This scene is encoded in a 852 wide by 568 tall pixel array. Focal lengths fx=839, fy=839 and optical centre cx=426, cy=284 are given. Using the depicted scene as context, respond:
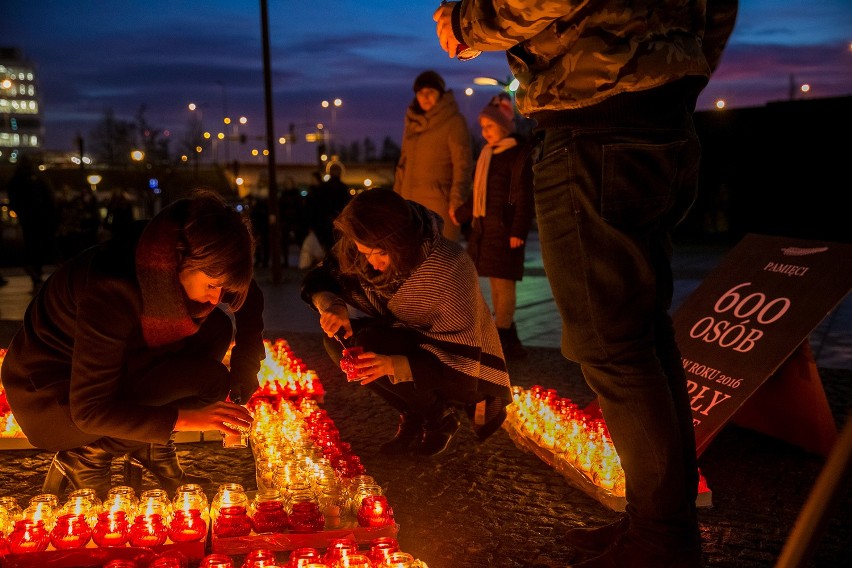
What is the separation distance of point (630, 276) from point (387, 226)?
159 cm

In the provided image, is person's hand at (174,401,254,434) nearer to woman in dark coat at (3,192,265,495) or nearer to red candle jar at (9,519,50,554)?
woman in dark coat at (3,192,265,495)

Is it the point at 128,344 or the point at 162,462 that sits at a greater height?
the point at 128,344

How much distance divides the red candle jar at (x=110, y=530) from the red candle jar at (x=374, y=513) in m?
0.78

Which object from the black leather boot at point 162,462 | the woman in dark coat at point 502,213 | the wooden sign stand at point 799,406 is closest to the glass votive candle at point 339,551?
the black leather boot at point 162,462

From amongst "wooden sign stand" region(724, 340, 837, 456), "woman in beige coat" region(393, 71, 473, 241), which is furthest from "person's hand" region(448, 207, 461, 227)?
"wooden sign stand" region(724, 340, 837, 456)

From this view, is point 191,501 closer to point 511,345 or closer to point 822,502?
point 822,502

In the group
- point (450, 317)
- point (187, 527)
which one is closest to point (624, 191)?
point (450, 317)

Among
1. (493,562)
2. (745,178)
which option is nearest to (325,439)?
(493,562)

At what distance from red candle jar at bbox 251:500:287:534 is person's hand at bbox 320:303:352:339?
1214 mm

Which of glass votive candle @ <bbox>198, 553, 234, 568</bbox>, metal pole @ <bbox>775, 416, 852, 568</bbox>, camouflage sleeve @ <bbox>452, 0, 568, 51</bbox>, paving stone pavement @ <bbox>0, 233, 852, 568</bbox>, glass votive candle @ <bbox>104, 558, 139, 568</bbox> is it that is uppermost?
camouflage sleeve @ <bbox>452, 0, 568, 51</bbox>

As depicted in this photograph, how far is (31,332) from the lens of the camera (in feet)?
10.1

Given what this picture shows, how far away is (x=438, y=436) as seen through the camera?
4066 mm

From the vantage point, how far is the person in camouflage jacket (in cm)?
229

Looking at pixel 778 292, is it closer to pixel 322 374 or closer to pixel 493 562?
pixel 493 562
